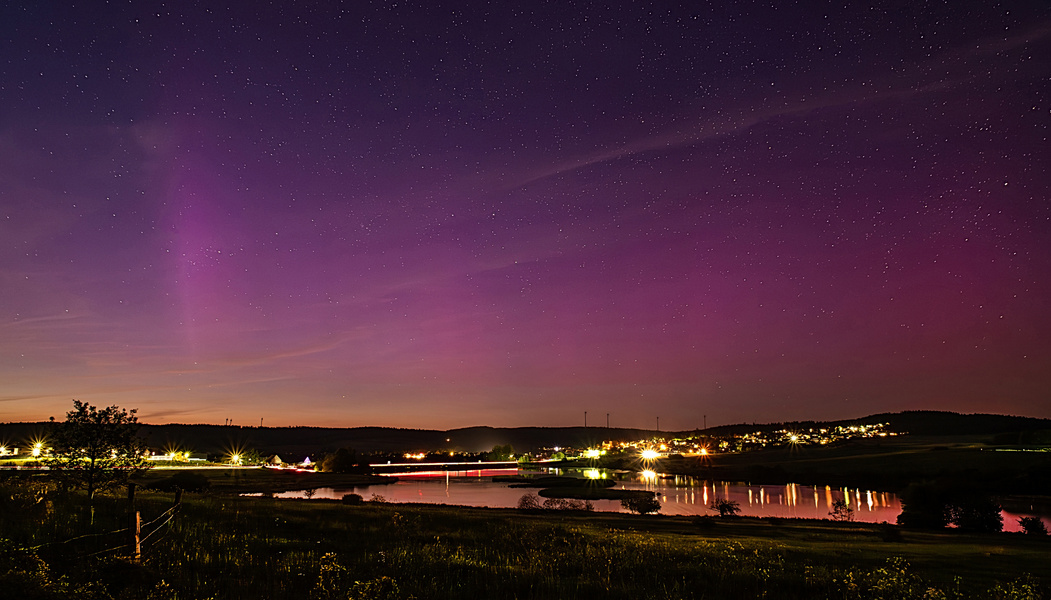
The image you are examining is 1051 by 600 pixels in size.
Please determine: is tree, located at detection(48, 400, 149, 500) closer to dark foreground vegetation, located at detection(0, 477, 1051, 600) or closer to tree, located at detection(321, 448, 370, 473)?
dark foreground vegetation, located at detection(0, 477, 1051, 600)

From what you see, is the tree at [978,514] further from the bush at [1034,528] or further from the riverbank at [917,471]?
the riverbank at [917,471]

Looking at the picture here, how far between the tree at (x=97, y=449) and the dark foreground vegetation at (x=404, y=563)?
6.02 ft

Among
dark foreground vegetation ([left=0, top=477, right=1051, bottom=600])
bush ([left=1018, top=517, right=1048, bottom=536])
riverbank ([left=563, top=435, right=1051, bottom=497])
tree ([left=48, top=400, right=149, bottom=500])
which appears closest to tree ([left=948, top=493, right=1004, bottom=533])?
bush ([left=1018, top=517, right=1048, bottom=536])

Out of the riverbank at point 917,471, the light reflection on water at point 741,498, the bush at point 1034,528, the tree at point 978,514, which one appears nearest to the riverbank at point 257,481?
the light reflection on water at point 741,498

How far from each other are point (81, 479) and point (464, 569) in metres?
18.8

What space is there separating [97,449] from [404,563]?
17047mm

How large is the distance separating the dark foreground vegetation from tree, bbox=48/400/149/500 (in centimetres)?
184

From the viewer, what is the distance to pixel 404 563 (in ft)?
63.2

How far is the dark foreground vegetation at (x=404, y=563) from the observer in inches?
571

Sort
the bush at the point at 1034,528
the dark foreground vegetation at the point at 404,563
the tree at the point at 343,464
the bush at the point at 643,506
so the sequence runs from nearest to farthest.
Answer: the dark foreground vegetation at the point at 404,563
the bush at the point at 1034,528
the bush at the point at 643,506
the tree at the point at 343,464

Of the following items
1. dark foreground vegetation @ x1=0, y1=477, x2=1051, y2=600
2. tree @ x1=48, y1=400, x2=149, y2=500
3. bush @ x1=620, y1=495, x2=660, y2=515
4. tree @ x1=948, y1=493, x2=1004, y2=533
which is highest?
tree @ x1=48, y1=400, x2=149, y2=500

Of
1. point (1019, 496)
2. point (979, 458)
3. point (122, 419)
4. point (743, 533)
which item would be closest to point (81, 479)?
point (122, 419)

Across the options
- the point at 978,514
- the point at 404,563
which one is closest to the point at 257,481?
the point at 978,514

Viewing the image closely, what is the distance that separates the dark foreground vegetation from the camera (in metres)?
14.5
